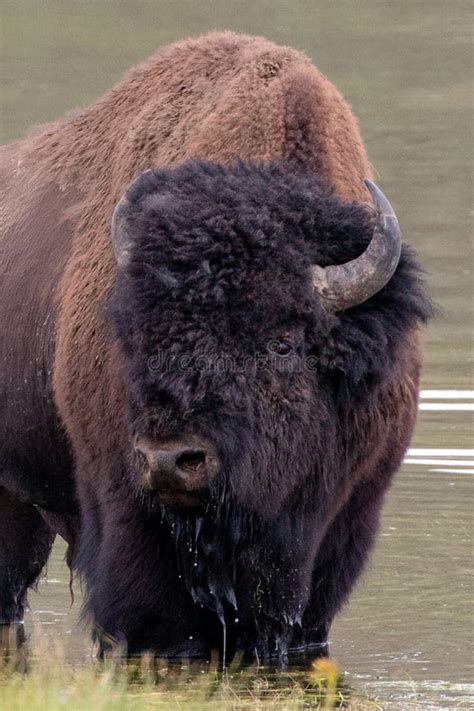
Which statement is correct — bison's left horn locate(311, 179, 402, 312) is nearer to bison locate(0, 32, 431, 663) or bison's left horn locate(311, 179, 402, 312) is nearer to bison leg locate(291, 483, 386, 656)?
bison locate(0, 32, 431, 663)

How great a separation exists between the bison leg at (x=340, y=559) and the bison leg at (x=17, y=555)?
192 centimetres

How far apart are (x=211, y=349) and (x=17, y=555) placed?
296 cm

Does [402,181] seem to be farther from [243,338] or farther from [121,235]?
[243,338]

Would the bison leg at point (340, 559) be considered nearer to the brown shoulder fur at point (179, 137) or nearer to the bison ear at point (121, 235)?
the brown shoulder fur at point (179, 137)

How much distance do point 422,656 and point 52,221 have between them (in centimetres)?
257

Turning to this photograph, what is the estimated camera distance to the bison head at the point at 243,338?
5.60 meters

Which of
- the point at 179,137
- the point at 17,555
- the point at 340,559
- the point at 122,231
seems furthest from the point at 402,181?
the point at 122,231

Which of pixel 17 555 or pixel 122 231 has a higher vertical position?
pixel 122 231

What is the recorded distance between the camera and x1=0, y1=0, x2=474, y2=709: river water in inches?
285

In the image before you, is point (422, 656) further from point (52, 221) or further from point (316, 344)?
point (52, 221)

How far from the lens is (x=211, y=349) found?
5.62 m

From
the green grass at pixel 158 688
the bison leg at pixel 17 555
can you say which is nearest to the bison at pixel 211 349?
the green grass at pixel 158 688

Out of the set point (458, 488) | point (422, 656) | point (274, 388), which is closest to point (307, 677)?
point (422, 656)

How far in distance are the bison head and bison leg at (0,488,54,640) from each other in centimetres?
217
